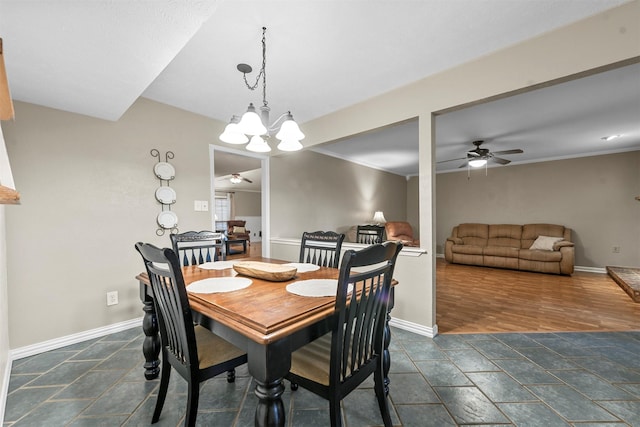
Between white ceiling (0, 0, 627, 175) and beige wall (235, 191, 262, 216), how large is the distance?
8.02 m

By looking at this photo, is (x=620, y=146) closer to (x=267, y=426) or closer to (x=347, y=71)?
(x=347, y=71)

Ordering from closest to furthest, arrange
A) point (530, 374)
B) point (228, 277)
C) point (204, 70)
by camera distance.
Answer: point (228, 277) → point (530, 374) → point (204, 70)

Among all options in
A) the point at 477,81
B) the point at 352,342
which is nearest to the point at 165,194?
the point at 352,342

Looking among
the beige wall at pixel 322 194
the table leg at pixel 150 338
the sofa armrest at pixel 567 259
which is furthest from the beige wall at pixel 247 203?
the sofa armrest at pixel 567 259

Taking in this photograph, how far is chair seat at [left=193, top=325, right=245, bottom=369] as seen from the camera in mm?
1161

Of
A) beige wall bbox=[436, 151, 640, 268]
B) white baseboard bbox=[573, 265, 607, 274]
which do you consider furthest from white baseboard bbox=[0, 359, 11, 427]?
white baseboard bbox=[573, 265, 607, 274]

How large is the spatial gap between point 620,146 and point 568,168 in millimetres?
775

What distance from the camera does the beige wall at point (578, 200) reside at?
461 centimetres

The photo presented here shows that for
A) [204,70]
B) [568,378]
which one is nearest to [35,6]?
[204,70]

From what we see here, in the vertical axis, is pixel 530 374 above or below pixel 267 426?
below

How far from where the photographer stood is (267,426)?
838 millimetres

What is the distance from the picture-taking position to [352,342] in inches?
42.1

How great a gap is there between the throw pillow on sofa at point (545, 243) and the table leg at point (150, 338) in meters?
6.22

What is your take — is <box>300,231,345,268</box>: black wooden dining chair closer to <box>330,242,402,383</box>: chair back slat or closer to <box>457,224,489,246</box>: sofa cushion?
<box>330,242,402,383</box>: chair back slat
